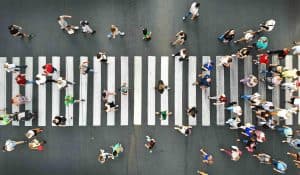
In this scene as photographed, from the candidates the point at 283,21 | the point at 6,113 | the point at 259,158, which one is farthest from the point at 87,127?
the point at 283,21

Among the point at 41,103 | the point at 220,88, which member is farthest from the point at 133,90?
the point at 41,103

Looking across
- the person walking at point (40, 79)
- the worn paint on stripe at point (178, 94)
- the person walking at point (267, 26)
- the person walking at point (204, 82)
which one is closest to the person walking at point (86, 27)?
the person walking at point (40, 79)

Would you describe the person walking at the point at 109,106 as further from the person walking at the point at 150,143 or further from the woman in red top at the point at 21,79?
the woman in red top at the point at 21,79

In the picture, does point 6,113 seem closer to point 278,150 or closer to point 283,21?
point 278,150

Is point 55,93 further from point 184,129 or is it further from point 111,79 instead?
point 184,129

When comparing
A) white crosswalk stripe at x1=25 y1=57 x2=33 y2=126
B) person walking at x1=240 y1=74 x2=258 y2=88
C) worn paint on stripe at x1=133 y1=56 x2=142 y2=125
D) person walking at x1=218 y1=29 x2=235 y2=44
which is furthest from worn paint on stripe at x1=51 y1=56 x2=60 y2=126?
person walking at x1=240 y1=74 x2=258 y2=88

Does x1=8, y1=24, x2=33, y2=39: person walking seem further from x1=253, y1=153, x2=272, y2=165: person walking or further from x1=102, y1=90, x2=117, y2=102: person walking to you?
x1=253, y1=153, x2=272, y2=165: person walking
